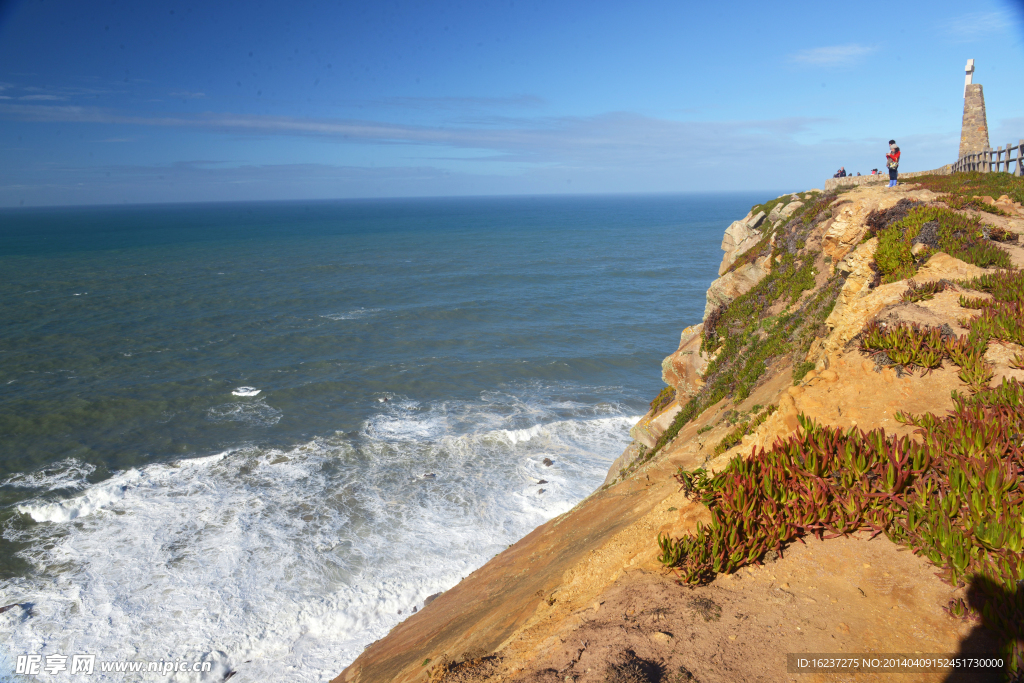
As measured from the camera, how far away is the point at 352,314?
44031mm

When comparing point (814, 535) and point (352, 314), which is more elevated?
point (814, 535)

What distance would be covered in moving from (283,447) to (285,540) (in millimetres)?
6937

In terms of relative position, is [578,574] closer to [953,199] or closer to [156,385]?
[953,199]

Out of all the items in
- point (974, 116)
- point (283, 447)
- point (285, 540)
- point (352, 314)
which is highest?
point (974, 116)

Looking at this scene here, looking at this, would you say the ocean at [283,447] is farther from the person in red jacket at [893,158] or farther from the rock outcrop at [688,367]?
the person in red jacket at [893,158]

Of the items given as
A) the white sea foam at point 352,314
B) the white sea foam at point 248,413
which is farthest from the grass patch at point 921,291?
the white sea foam at point 352,314

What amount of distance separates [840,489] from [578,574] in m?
3.19

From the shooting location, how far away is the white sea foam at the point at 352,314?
42.8 meters

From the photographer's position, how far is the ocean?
14062 millimetres

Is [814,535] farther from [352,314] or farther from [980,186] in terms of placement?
[352,314]

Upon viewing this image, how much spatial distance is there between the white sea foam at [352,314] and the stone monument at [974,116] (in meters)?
39.2

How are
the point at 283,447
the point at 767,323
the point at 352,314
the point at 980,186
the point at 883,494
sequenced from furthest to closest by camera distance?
the point at 352,314 → the point at 283,447 → the point at 980,186 → the point at 767,323 → the point at 883,494

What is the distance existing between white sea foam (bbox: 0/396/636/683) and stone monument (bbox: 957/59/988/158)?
21.5 m

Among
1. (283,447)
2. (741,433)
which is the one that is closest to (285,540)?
(283,447)
